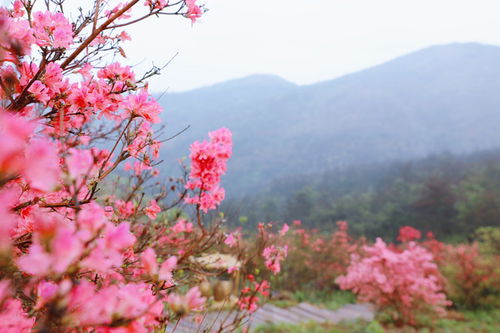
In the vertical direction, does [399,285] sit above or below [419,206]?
above

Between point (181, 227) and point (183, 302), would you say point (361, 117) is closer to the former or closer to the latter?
point (181, 227)

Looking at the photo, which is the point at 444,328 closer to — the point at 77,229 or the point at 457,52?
the point at 77,229

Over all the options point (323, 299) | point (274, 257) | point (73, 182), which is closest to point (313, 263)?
point (323, 299)

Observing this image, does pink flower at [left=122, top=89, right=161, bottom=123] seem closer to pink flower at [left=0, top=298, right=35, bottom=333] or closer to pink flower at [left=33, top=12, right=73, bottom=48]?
pink flower at [left=33, top=12, right=73, bottom=48]

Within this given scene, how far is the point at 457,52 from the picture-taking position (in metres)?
79.0

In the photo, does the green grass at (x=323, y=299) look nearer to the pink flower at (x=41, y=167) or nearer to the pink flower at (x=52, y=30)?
the pink flower at (x=52, y=30)

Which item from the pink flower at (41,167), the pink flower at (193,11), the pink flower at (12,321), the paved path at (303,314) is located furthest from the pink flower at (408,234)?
the pink flower at (41,167)

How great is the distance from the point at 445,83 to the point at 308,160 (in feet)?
127

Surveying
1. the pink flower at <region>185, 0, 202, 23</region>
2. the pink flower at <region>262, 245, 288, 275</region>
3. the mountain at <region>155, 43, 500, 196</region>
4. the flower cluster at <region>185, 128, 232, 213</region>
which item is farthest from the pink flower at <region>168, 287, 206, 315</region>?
the mountain at <region>155, 43, 500, 196</region>

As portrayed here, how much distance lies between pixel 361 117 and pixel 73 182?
6213cm

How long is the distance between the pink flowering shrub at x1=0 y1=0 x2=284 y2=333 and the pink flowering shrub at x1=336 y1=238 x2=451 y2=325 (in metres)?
3.28

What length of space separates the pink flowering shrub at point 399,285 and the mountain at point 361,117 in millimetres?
30081

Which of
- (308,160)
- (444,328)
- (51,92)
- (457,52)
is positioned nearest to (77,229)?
(51,92)

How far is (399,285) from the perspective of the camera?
15.4ft
